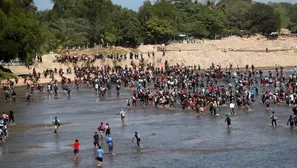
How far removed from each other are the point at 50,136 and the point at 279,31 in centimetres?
12369

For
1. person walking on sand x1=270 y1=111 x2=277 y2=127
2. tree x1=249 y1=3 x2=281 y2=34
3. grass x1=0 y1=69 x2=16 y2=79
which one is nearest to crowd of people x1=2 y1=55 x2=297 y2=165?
person walking on sand x1=270 y1=111 x2=277 y2=127

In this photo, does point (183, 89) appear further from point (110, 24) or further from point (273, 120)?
point (110, 24)

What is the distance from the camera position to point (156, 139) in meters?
39.2

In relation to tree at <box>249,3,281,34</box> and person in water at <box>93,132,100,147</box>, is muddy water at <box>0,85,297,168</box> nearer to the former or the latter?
person in water at <box>93,132,100,147</box>

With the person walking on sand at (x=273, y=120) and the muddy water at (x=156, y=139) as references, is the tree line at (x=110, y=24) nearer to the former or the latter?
the muddy water at (x=156, y=139)

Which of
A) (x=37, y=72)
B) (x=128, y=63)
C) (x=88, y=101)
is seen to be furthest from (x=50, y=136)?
(x=128, y=63)

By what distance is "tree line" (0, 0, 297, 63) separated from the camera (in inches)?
3179

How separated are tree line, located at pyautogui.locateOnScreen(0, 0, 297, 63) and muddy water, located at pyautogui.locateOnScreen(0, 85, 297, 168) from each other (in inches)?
1013

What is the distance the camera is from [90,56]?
98688 millimetres

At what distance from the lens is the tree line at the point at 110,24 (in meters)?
80.8

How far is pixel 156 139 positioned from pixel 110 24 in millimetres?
87069

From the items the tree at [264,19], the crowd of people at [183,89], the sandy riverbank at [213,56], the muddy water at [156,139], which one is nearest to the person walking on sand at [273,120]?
the crowd of people at [183,89]

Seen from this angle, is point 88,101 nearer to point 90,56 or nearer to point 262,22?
point 90,56

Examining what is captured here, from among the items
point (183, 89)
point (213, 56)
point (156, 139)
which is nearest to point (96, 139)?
point (156, 139)
